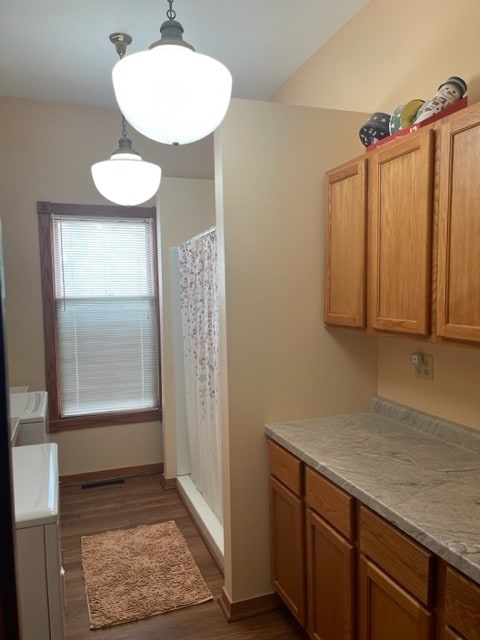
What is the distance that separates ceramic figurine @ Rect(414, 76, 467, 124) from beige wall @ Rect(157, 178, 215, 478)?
87.4 inches

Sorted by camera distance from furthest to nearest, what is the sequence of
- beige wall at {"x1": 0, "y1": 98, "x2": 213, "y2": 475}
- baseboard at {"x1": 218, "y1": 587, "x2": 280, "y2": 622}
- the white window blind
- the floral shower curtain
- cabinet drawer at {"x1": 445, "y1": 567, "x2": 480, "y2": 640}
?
the white window blind → beige wall at {"x1": 0, "y1": 98, "x2": 213, "y2": 475} → the floral shower curtain → baseboard at {"x1": 218, "y1": 587, "x2": 280, "y2": 622} → cabinet drawer at {"x1": 445, "y1": 567, "x2": 480, "y2": 640}

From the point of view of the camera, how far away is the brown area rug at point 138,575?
2301mm

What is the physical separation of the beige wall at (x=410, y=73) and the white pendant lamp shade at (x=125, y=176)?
1200mm

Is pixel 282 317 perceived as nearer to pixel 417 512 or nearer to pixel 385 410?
pixel 385 410

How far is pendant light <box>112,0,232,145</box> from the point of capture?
139 cm

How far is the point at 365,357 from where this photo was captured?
7.90ft

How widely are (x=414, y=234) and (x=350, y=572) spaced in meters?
1.22

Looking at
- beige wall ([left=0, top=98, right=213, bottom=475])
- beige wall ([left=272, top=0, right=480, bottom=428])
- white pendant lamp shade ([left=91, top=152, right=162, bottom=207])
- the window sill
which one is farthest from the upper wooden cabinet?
the window sill

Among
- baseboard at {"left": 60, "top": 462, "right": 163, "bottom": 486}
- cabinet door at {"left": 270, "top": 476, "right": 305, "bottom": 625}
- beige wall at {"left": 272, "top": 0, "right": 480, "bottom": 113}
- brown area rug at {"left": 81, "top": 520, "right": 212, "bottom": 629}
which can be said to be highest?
beige wall at {"left": 272, "top": 0, "right": 480, "bottom": 113}

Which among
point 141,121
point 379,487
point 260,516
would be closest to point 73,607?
point 260,516

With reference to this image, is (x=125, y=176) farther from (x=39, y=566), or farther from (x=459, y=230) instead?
(x=39, y=566)

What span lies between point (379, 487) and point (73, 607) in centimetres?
176

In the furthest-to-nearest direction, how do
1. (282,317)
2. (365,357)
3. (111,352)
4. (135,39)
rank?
(111,352), (135,39), (365,357), (282,317)

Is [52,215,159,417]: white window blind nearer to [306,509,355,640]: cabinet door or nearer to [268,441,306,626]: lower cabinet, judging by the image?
[268,441,306,626]: lower cabinet
